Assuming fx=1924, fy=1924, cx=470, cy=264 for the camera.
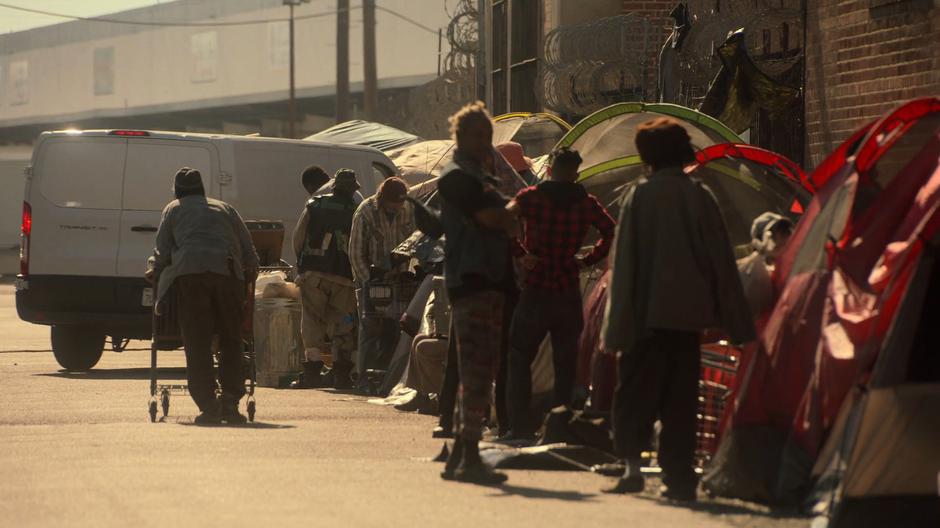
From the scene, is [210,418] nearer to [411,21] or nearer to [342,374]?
[342,374]

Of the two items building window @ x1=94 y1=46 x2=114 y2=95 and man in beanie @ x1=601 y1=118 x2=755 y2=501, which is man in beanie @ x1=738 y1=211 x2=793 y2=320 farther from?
building window @ x1=94 y1=46 x2=114 y2=95

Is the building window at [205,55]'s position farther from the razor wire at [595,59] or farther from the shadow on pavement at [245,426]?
the shadow on pavement at [245,426]

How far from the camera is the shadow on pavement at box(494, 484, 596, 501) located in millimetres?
8672

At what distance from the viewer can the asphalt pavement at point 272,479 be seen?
7.98m

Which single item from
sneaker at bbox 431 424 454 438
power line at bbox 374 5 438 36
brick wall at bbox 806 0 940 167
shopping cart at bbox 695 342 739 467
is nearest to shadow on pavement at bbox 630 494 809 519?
shopping cart at bbox 695 342 739 467

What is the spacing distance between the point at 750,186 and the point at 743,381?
3.72 metres

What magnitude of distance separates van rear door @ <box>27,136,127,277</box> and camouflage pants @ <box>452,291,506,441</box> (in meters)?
8.03

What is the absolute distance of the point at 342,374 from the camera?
1579 cm

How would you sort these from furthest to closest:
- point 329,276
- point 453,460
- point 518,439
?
point 329,276, point 518,439, point 453,460

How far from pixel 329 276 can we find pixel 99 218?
2429mm

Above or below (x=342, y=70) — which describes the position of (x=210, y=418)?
below

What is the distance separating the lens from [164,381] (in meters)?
16.3

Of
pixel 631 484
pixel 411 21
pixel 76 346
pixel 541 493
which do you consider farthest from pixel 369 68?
pixel 631 484

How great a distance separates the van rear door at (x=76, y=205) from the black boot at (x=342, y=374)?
232 cm
